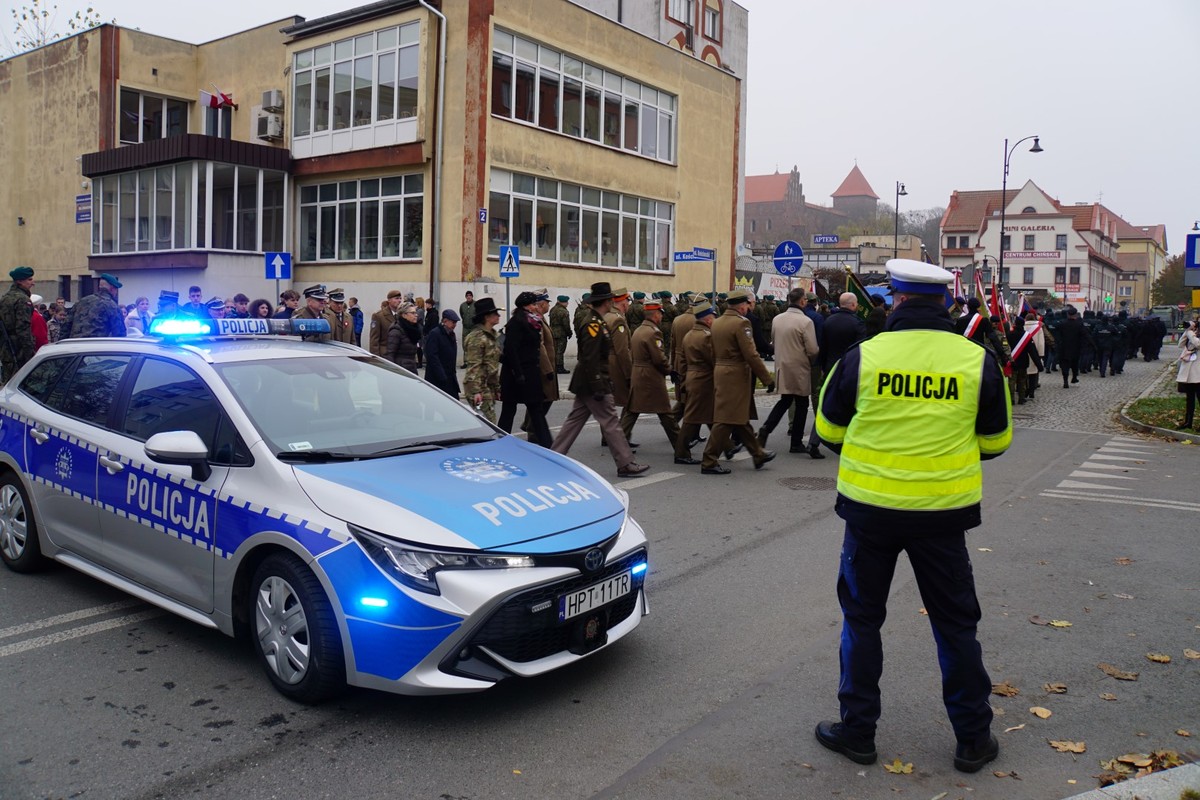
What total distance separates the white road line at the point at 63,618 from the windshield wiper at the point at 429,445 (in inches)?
79.5

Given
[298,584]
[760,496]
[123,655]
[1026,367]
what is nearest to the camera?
[298,584]

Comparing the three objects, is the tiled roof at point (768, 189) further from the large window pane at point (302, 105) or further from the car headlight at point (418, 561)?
the car headlight at point (418, 561)

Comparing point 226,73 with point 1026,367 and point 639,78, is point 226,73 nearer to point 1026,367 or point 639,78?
point 639,78

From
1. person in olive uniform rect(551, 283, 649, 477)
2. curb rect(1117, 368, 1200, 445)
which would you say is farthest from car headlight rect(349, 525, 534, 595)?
curb rect(1117, 368, 1200, 445)

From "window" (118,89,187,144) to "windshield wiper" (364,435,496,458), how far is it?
33.3 metres

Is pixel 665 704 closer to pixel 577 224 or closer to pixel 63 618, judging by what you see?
pixel 63 618

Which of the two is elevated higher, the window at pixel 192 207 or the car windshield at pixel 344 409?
the window at pixel 192 207

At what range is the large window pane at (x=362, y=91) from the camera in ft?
89.2

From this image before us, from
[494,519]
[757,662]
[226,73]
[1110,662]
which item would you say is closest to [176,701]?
[494,519]

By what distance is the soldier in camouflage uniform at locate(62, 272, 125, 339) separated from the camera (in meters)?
11.2

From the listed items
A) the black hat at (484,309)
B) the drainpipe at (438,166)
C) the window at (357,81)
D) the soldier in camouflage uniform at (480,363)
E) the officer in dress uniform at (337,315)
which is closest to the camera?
the black hat at (484,309)

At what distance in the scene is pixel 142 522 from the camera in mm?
5051

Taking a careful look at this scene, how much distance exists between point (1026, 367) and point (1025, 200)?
273 feet

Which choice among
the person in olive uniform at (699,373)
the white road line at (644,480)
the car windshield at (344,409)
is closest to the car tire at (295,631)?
the car windshield at (344,409)
